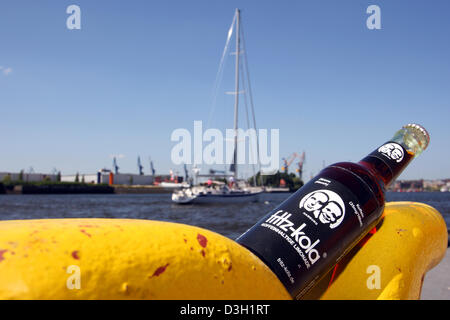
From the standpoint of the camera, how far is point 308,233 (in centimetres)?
98

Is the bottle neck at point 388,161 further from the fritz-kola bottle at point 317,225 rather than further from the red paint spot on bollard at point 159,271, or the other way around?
the red paint spot on bollard at point 159,271

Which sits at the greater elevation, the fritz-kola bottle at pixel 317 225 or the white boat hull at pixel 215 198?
the fritz-kola bottle at pixel 317 225

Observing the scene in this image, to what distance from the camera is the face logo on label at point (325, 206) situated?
3.35ft

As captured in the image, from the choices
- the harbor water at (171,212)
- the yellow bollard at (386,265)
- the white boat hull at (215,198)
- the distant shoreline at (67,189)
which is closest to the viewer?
the yellow bollard at (386,265)

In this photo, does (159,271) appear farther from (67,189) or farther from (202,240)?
(67,189)

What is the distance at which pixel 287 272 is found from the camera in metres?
0.92

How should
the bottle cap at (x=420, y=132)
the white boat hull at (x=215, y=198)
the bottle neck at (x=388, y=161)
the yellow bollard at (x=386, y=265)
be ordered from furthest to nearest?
the white boat hull at (x=215, y=198) < the bottle cap at (x=420, y=132) < the bottle neck at (x=388, y=161) < the yellow bollard at (x=386, y=265)

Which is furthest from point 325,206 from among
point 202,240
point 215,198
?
point 215,198

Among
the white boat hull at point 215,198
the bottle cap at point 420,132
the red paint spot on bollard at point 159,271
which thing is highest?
the bottle cap at point 420,132

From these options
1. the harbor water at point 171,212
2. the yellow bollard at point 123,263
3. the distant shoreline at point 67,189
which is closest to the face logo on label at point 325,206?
the yellow bollard at point 123,263

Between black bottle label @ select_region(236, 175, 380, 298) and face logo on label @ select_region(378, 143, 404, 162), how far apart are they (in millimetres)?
492
